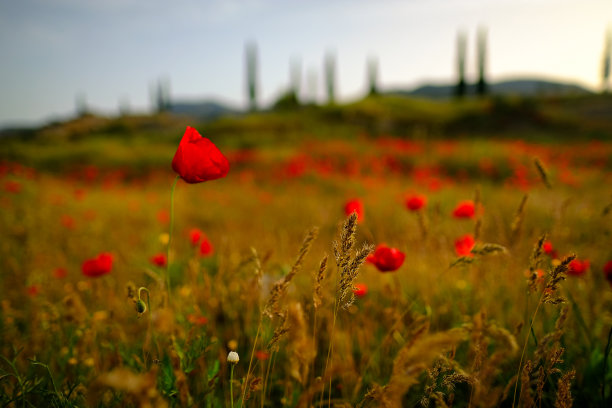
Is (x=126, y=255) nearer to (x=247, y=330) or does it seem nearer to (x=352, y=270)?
(x=247, y=330)

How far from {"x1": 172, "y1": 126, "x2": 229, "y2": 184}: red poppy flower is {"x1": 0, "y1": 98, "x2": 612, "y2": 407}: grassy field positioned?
0.30 metres

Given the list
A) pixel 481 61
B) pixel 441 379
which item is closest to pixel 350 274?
pixel 441 379

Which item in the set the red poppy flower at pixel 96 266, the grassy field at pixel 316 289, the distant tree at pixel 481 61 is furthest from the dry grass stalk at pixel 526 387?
the distant tree at pixel 481 61

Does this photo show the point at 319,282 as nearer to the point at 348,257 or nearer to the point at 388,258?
the point at 348,257

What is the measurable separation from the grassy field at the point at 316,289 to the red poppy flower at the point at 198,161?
30cm

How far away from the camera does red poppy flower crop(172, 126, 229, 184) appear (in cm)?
101

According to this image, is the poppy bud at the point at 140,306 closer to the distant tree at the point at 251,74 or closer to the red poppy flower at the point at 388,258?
the red poppy flower at the point at 388,258

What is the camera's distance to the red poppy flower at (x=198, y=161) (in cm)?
101

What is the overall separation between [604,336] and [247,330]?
66.4 inches

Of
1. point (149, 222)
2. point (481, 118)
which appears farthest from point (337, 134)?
point (149, 222)

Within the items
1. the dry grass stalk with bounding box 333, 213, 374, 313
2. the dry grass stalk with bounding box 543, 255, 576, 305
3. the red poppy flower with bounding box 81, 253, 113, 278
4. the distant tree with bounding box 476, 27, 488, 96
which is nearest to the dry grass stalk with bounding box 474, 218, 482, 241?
the dry grass stalk with bounding box 543, 255, 576, 305

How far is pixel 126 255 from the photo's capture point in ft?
10.6

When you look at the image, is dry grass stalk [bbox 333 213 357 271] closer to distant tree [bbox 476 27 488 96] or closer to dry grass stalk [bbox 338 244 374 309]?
dry grass stalk [bbox 338 244 374 309]

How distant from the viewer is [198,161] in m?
1.01
